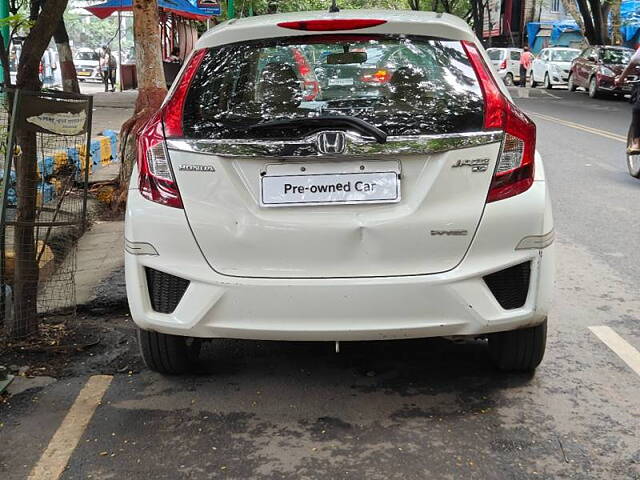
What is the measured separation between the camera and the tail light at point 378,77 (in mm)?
3814

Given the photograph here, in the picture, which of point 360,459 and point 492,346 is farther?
point 492,346

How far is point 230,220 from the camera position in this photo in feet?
10.9

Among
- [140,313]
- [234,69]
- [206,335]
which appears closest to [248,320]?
[206,335]

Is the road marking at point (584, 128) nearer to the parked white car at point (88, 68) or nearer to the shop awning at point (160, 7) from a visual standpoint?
the shop awning at point (160, 7)

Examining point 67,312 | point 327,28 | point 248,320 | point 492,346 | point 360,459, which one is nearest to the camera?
point 360,459

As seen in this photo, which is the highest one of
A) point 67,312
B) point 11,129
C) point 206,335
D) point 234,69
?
point 234,69

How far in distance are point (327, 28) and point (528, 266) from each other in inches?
54.2

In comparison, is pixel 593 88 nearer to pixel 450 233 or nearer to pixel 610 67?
pixel 610 67

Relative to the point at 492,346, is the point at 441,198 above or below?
above

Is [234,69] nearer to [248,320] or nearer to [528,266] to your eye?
[248,320]

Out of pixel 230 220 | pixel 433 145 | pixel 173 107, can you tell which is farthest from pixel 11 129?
pixel 433 145

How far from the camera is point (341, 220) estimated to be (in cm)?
330

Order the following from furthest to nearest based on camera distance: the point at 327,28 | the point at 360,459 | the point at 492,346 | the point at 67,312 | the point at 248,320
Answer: the point at 67,312 → the point at 492,346 → the point at 327,28 → the point at 248,320 → the point at 360,459

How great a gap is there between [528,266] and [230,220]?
1274mm
